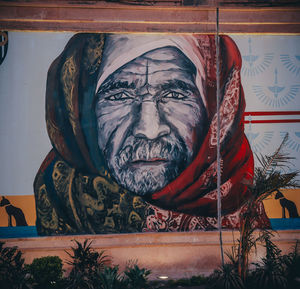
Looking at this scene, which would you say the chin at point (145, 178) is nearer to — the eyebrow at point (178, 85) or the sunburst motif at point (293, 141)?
the eyebrow at point (178, 85)

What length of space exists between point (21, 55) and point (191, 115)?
4.55 m

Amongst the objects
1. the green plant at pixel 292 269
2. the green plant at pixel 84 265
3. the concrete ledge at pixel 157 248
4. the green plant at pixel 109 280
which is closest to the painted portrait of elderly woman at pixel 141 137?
the concrete ledge at pixel 157 248

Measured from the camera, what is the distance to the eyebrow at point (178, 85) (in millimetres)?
9961

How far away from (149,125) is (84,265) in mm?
3702

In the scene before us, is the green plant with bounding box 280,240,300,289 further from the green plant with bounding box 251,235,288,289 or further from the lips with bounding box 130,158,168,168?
the lips with bounding box 130,158,168,168

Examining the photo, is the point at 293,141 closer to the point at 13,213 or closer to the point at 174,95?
the point at 174,95

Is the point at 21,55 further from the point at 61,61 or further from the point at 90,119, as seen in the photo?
the point at 90,119

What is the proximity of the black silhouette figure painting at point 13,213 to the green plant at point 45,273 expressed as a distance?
1426 millimetres

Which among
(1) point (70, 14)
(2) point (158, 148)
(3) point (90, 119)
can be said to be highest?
(1) point (70, 14)

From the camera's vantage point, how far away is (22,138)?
971cm

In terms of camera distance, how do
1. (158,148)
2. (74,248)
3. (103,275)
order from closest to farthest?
(103,275)
(74,248)
(158,148)

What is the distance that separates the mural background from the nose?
7.19 feet

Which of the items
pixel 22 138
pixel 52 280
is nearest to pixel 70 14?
pixel 22 138

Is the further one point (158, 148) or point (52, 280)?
point (158, 148)
